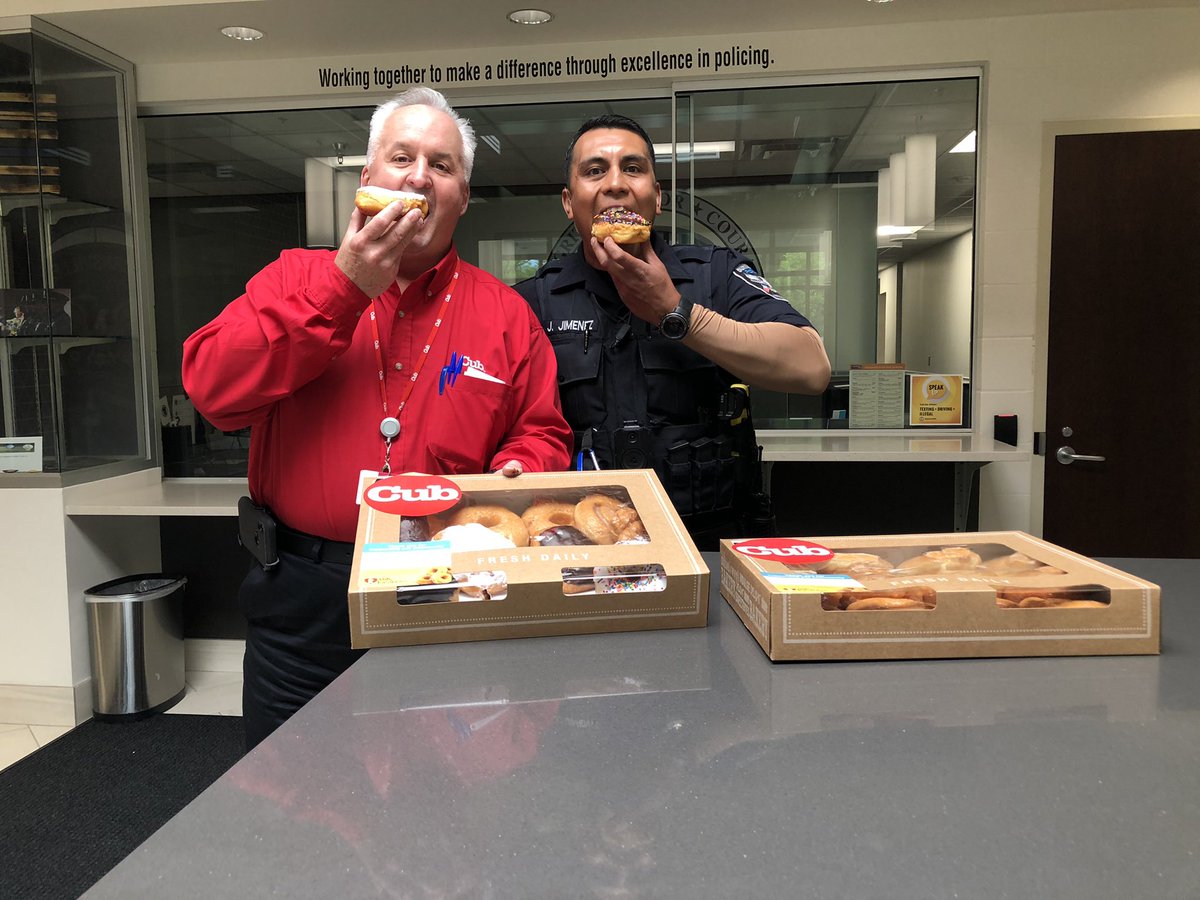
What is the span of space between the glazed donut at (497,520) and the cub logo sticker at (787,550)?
284 mm

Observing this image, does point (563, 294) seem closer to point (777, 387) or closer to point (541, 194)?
point (777, 387)

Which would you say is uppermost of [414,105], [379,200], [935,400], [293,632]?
[414,105]

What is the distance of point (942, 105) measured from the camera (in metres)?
3.77

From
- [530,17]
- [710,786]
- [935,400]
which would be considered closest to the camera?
[710,786]

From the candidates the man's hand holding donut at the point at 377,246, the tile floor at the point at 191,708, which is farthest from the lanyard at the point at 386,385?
the tile floor at the point at 191,708

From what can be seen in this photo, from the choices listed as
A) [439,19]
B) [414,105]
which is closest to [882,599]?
[414,105]

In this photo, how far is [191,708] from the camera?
11.8ft

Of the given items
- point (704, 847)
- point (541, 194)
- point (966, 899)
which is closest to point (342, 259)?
point (704, 847)

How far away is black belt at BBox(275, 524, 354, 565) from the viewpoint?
149 centimetres

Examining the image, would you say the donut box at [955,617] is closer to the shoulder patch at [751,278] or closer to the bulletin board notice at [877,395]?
the shoulder patch at [751,278]

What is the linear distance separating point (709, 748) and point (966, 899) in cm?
24

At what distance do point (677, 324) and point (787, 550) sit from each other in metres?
0.65

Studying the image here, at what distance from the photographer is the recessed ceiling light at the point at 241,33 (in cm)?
351

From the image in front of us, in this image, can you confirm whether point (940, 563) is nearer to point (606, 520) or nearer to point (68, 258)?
point (606, 520)
